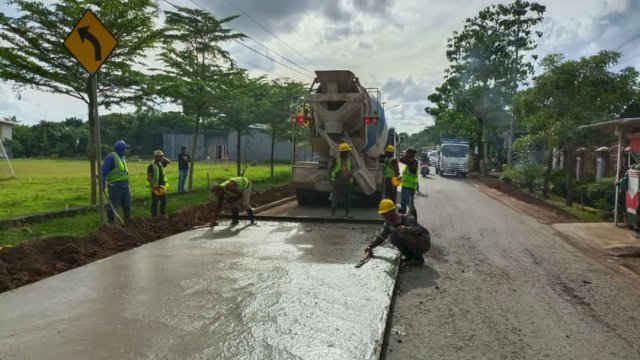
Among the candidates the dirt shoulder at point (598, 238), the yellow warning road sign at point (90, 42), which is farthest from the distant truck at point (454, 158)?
the yellow warning road sign at point (90, 42)

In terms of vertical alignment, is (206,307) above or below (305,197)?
below

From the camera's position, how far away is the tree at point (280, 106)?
21.3 metres

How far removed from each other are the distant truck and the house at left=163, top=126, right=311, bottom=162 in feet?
75.4

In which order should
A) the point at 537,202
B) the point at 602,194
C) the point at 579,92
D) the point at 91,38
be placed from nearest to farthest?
the point at 91,38 < the point at 602,194 < the point at 579,92 < the point at 537,202

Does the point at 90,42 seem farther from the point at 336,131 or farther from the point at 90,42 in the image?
the point at 336,131

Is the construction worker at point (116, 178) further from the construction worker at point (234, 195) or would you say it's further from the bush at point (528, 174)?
the bush at point (528, 174)

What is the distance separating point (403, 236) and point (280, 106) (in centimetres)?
1545

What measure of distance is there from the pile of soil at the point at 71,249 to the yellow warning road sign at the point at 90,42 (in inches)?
95.7

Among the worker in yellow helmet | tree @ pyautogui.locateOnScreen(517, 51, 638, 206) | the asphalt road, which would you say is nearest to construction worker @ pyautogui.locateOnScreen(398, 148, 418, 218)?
the worker in yellow helmet

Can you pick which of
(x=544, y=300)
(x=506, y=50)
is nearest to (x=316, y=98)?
(x=544, y=300)

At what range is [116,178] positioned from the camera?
28.3 ft

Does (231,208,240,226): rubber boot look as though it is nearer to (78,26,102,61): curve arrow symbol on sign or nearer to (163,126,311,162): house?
(78,26,102,61): curve arrow symbol on sign

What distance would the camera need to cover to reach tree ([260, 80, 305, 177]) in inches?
838

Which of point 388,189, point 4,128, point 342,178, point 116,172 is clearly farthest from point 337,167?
point 4,128
